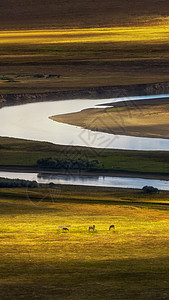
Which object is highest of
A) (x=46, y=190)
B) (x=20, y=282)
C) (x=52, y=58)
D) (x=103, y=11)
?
(x=103, y=11)

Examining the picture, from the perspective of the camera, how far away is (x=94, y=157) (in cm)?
2792

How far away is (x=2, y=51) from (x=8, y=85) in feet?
90.3

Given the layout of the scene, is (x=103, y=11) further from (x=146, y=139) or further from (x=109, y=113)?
(x=146, y=139)

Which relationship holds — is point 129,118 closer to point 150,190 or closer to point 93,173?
point 93,173

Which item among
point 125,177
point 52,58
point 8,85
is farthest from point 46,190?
point 52,58

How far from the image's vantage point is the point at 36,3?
123750 millimetres

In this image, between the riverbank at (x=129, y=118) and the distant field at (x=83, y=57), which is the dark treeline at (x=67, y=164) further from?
the distant field at (x=83, y=57)

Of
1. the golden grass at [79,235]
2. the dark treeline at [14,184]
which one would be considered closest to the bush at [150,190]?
the dark treeline at [14,184]

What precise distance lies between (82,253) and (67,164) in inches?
561

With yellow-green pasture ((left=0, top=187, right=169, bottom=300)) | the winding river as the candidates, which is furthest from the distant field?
yellow-green pasture ((left=0, top=187, right=169, bottom=300))

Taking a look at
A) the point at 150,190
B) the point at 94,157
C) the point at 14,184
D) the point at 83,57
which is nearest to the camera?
the point at 150,190

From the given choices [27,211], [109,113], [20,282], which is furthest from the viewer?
[109,113]

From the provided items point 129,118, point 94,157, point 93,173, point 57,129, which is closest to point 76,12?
point 129,118

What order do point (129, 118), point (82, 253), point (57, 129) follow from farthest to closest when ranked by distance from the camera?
point (129, 118) → point (57, 129) → point (82, 253)
